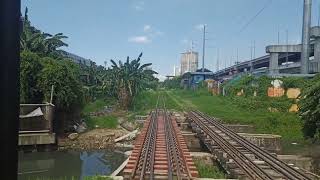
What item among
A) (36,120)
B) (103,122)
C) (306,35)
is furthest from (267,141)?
(306,35)

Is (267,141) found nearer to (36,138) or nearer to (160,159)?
(160,159)

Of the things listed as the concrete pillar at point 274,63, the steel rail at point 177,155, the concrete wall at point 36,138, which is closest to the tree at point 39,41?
the concrete wall at point 36,138

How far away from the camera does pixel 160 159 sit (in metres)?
16.0

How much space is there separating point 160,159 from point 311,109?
9.71 meters

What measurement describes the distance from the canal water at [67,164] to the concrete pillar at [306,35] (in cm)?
4035

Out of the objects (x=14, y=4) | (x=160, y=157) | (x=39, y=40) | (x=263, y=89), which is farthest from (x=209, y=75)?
(x=14, y=4)

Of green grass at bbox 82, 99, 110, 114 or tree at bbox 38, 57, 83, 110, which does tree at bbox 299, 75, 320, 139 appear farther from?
green grass at bbox 82, 99, 110, 114

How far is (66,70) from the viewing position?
1195 inches

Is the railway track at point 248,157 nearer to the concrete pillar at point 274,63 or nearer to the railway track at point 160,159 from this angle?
the railway track at point 160,159

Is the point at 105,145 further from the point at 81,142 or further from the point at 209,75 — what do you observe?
the point at 209,75

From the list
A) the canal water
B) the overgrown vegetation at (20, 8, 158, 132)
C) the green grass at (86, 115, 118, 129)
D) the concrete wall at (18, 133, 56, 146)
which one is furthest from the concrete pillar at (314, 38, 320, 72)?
the concrete wall at (18, 133, 56, 146)

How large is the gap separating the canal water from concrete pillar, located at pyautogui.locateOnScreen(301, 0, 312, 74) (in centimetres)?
4035

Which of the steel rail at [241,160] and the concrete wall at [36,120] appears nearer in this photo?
the steel rail at [241,160]

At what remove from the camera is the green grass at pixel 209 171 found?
53.7ft
